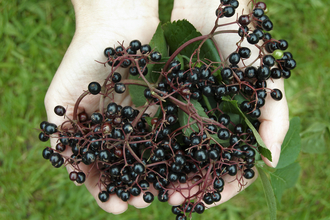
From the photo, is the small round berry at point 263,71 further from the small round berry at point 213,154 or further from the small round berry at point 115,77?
the small round berry at point 115,77

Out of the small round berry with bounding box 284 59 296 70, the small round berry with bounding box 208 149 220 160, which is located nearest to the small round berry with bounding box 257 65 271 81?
the small round berry with bounding box 284 59 296 70

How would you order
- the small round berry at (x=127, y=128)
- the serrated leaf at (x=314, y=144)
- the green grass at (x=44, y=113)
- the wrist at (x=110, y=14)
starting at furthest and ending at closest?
the green grass at (x=44, y=113), the serrated leaf at (x=314, y=144), the wrist at (x=110, y=14), the small round berry at (x=127, y=128)

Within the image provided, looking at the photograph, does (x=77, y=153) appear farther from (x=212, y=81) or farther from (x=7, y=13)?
(x=7, y=13)

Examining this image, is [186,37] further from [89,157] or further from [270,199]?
[270,199]

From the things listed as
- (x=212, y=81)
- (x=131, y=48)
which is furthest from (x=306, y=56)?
(x=131, y=48)

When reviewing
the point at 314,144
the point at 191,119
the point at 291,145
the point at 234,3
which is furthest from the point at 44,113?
the point at 314,144

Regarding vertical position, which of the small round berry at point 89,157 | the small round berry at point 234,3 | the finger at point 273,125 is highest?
the small round berry at point 234,3

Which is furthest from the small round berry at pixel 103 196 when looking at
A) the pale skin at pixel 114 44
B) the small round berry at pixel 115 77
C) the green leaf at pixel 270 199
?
the green leaf at pixel 270 199
